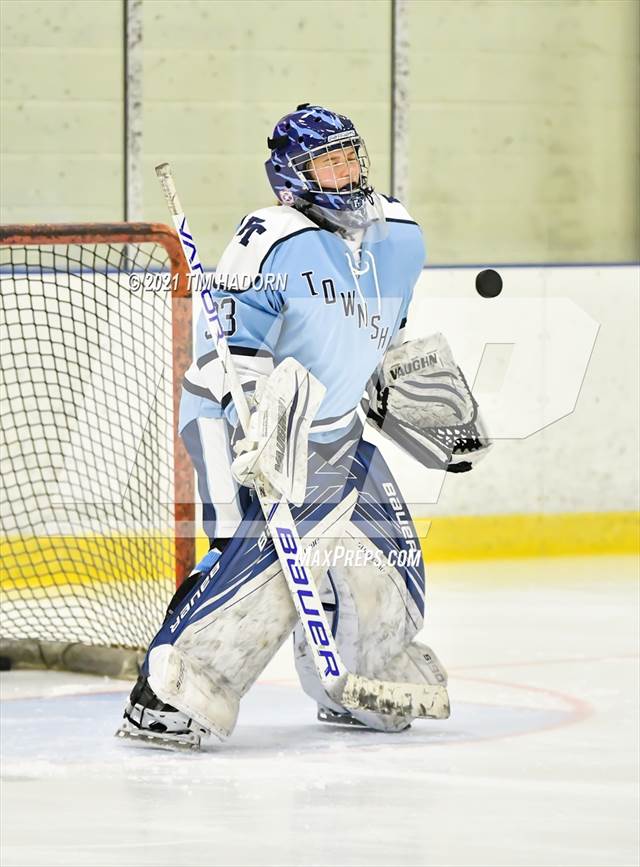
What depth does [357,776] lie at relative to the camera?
4547 millimetres

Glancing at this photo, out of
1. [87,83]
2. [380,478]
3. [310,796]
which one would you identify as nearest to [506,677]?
[380,478]

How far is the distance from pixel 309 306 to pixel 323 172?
27 cm

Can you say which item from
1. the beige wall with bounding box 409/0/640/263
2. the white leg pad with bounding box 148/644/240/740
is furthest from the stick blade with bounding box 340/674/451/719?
the beige wall with bounding box 409/0/640/263

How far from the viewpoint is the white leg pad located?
4730mm

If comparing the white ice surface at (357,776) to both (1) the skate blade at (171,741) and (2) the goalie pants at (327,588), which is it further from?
(2) the goalie pants at (327,588)

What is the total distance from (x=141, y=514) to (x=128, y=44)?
85.5 inches

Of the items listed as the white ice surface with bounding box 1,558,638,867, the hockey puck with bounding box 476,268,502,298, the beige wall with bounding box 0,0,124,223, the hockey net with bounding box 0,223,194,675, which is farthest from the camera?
the beige wall with bounding box 0,0,124,223

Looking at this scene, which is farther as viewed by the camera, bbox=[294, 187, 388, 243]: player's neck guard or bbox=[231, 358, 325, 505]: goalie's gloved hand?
bbox=[294, 187, 388, 243]: player's neck guard

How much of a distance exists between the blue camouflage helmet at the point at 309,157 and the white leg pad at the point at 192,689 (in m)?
0.91

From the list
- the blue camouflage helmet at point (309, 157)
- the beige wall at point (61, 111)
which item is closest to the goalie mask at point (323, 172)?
the blue camouflage helmet at point (309, 157)

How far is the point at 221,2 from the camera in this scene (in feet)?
28.5

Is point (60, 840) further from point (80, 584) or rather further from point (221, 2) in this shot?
point (221, 2)

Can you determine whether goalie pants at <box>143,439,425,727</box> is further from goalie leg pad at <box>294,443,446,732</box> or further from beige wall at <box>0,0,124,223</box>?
beige wall at <box>0,0,124,223</box>

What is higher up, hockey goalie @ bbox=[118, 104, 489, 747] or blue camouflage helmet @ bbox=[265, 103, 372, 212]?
blue camouflage helmet @ bbox=[265, 103, 372, 212]
